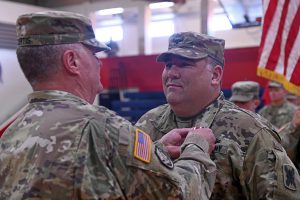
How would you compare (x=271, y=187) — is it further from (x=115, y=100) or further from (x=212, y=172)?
(x=115, y=100)

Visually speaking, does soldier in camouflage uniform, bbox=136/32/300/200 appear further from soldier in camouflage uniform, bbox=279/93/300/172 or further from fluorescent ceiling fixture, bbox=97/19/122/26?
fluorescent ceiling fixture, bbox=97/19/122/26

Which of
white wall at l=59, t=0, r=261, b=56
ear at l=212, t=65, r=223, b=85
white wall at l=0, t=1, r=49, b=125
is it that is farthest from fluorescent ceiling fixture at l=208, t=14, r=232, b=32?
ear at l=212, t=65, r=223, b=85

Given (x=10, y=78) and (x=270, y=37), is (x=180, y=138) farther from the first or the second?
(x=10, y=78)

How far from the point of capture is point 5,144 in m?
1.51

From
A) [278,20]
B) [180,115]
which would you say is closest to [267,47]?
[278,20]

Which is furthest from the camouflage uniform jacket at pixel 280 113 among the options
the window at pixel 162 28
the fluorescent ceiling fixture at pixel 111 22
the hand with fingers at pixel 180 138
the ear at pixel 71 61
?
the fluorescent ceiling fixture at pixel 111 22

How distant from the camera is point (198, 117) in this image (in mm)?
2266

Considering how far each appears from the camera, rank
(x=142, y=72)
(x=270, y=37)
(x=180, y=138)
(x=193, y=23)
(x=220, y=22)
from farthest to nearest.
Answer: (x=220, y=22) → (x=193, y=23) → (x=142, y=72) → (x=270, y=37) → (x=180, y=138)

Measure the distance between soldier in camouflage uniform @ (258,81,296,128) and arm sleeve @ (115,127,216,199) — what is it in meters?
4.71

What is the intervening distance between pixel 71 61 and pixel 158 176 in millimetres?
439

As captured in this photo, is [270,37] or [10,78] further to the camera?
[10,78]

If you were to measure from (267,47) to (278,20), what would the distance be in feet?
0.77

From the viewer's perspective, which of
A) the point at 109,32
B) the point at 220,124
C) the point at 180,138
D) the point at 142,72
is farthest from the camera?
the point at 109,32

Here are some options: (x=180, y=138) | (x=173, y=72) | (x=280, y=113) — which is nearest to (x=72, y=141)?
(x=180, y=138)
